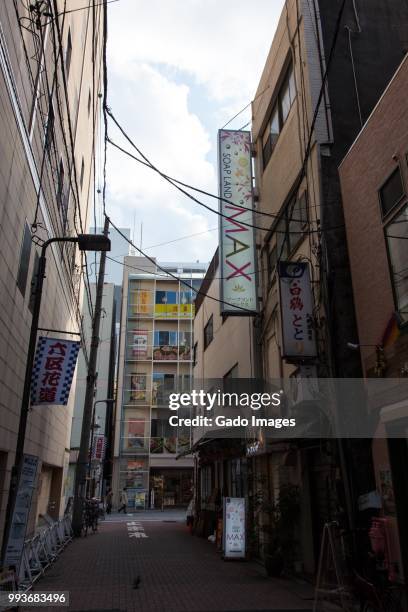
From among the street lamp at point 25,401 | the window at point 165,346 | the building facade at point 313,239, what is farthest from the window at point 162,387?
the street lamp at point 25,401

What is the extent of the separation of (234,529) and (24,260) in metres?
9.16

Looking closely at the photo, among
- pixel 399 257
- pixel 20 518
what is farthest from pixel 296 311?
pixel 20 518

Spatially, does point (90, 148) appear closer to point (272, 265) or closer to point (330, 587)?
point (272, 265)

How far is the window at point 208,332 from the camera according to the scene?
24253 mm

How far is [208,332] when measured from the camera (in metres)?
25.0

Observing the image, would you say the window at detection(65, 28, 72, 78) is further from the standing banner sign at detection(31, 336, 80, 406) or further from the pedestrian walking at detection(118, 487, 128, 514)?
the pedestrian walking at detection(118, 487, 128, 514)

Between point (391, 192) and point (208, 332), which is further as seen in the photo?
point (208, 332)

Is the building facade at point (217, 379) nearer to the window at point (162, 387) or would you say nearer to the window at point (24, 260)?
the window at point (24, 260)

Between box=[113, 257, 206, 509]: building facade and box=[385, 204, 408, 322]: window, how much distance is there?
117 ft

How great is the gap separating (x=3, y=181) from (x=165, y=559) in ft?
35.5

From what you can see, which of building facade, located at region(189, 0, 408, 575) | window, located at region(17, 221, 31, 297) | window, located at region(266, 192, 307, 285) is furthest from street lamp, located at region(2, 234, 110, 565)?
window, located at region(266, 192, 307, 285)

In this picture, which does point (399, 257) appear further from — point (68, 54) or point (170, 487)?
point (170, 487)

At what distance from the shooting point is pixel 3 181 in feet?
27.2

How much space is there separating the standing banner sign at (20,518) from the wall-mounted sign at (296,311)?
529cm
